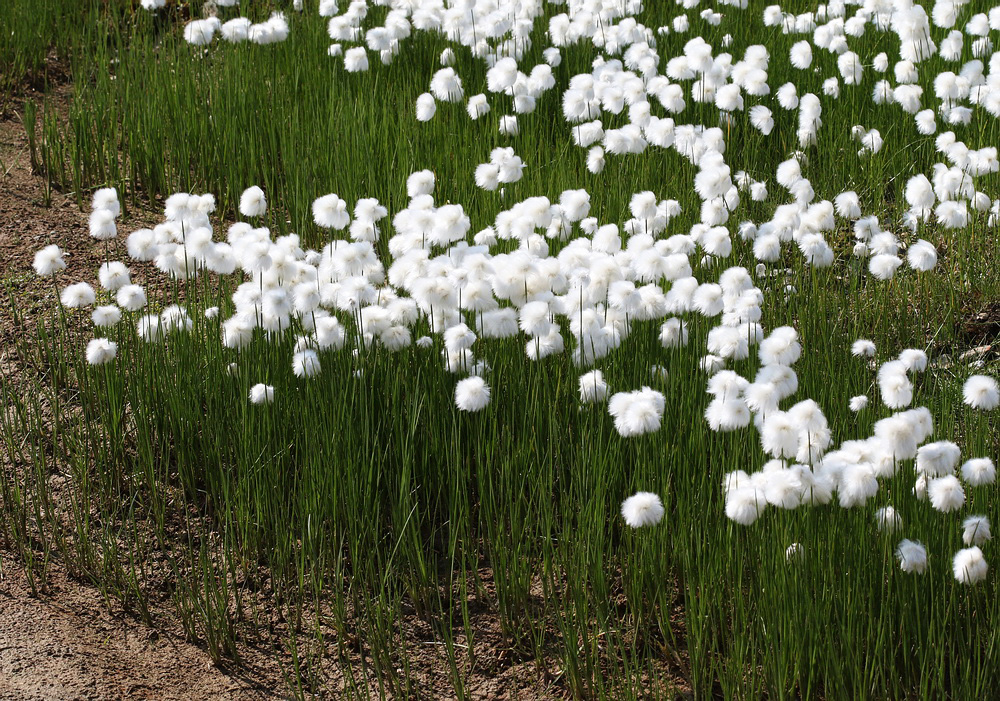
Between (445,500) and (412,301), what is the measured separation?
74 cm

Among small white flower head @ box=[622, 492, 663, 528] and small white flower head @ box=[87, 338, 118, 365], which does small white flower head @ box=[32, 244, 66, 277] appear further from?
small white flower head @ box=[622, 492, 663, 528]

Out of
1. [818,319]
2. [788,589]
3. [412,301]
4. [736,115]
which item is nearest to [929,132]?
[736,115]

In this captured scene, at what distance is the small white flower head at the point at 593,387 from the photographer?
3.32 m

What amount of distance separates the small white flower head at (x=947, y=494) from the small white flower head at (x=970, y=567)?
116mm

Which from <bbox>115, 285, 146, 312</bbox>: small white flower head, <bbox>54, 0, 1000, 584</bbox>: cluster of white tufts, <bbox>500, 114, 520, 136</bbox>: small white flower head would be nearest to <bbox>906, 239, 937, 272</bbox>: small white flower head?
<bbox>54, 0, 1000, 584</bbox>: cluster of white tufts

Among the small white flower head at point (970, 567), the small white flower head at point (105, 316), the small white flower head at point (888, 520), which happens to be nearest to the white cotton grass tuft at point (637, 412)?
the small white flower head at point (888, 520)

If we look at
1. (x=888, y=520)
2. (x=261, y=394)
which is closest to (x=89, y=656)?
(x=261, y=394)

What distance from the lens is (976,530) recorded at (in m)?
2.71

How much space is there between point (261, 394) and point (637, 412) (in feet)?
4.46

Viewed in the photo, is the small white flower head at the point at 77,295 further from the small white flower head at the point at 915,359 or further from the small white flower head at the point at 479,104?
the small white flower head at the point at 915,359

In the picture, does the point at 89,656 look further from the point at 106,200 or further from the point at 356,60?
the point at 356,60

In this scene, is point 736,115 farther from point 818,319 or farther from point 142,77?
point 142,77

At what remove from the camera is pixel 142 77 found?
22.7 ft

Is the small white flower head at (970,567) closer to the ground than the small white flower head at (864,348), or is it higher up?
closer to the ground
